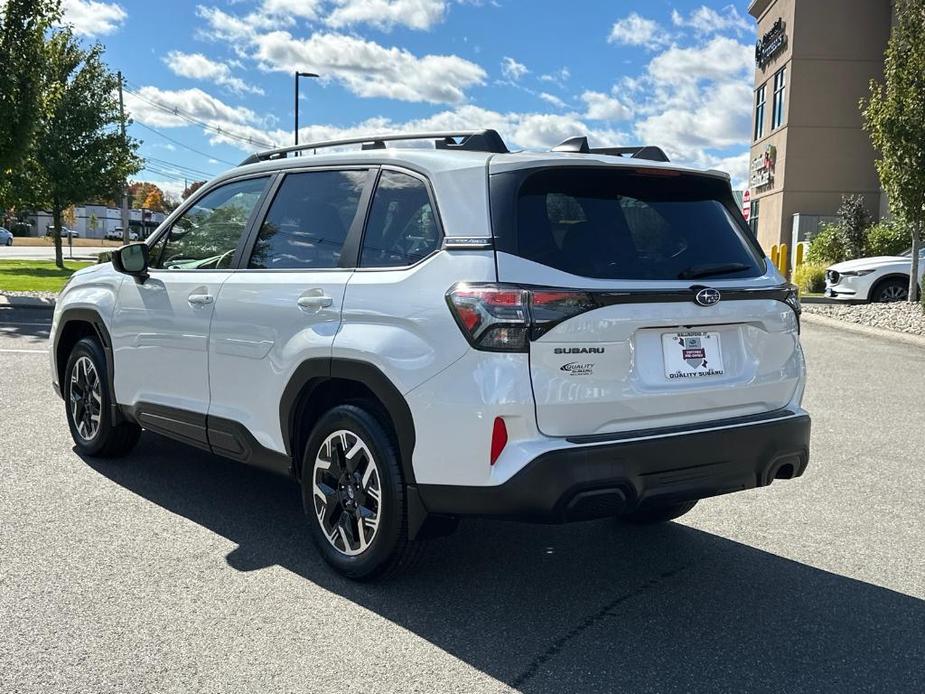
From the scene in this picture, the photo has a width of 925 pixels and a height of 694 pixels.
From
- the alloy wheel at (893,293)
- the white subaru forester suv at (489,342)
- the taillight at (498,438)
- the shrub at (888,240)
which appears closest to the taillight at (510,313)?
the white subaru forester suv at (489,342)

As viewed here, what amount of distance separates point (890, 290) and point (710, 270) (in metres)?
16.7

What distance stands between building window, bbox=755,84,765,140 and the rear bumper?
38.5 metres

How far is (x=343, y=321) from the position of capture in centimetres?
373

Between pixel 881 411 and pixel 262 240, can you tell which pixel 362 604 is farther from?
pixel 881 411

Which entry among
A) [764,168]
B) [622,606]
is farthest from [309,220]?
[764,168]

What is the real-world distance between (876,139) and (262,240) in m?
15.2

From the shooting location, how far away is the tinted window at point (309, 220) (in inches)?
159

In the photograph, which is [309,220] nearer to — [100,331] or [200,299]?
[200,299]

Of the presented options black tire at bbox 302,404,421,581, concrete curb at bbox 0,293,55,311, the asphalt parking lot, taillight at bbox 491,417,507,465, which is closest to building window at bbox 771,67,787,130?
concrete curb at bbox 0,293,55,311

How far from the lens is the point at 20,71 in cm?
1634

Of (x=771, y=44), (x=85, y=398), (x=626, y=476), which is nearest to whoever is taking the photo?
(x=626, y=476)

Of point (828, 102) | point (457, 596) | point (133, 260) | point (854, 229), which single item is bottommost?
point (457, 596)

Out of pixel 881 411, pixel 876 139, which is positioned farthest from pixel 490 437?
pixel 876 139

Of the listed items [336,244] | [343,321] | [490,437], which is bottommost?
[490,437]
